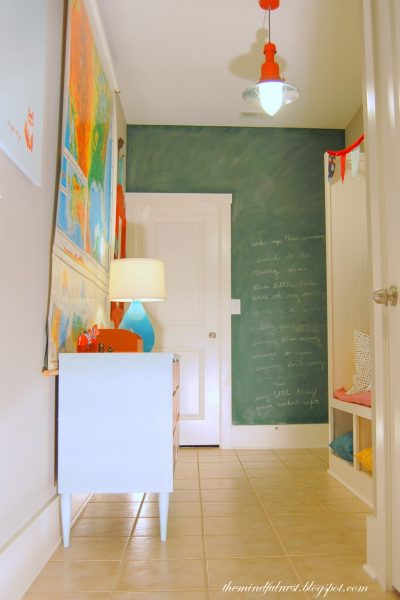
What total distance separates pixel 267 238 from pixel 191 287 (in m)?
0.76

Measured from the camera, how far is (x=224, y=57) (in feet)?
10.9

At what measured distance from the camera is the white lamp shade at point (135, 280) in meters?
2.78

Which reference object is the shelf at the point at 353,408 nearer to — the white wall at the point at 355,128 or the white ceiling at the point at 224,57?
the white ceiling at the point at 224,57

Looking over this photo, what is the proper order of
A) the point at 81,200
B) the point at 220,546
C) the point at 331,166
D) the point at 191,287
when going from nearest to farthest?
Result: the point at 220,546
the point at 81,200
the point at 331,166
the point at 191,287

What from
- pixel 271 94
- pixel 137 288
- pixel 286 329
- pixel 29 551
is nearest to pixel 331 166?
pixel 271 94

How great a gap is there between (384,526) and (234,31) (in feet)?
9.00

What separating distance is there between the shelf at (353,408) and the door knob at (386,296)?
1088 mm

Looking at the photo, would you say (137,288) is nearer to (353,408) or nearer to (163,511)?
(163,511)

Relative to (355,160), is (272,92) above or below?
above

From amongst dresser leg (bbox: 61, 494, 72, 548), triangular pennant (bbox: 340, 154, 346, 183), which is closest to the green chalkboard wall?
triangular pennant (bbox: 340, 154, 346, 183)

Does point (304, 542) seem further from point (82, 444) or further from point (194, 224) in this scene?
point (194, 224)

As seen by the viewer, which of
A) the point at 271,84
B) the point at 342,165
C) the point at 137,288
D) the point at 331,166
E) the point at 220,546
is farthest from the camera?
the point at 331,166

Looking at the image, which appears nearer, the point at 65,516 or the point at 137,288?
the point at 65,516

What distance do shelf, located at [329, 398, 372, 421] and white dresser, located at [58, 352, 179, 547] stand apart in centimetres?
112
